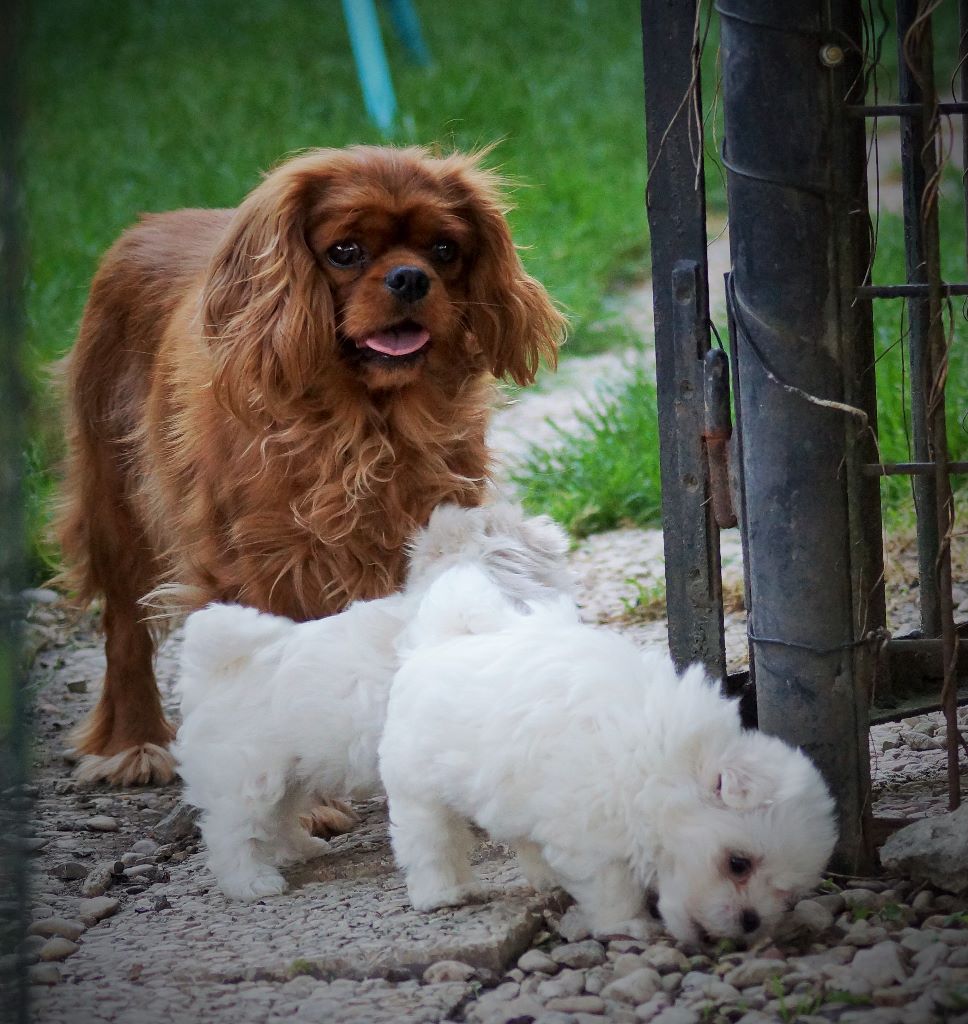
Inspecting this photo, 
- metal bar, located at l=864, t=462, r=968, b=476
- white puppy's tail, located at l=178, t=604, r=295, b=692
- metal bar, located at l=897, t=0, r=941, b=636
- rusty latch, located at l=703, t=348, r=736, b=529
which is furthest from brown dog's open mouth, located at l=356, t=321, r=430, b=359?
metal bar, located at l=864, t=462, r=968, b=476

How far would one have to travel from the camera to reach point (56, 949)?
2.68 metres

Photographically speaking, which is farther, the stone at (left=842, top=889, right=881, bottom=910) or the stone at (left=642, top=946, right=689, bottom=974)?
the stone at (left=842, top=889, right=881, bottom=910)

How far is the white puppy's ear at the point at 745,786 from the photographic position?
2307 mm

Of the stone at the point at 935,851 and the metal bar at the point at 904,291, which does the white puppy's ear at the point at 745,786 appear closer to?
the stone at the point at 935,851

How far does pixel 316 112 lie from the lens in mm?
10953

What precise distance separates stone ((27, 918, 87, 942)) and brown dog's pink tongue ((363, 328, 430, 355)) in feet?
4.45

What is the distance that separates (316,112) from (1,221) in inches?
374

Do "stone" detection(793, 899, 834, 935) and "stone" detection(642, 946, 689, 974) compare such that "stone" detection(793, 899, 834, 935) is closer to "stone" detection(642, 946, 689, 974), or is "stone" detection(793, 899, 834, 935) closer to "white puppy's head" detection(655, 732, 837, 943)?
"white puppy's head" detection(655, 732, 837, 943)

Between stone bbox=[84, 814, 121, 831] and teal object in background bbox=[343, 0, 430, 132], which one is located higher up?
teal object in background bbox=[343, 0, 430, 132]

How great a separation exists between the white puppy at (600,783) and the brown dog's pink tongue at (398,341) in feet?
2.95

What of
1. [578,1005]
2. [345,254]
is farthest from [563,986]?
[345,254]

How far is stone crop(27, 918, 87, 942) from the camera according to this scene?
2.77 m

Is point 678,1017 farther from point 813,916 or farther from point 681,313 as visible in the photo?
point 681,313

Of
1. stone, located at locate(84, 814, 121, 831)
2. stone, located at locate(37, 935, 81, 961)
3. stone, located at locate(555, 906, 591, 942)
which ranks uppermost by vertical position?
stone, located at locate(555, 906, 591, 942)
